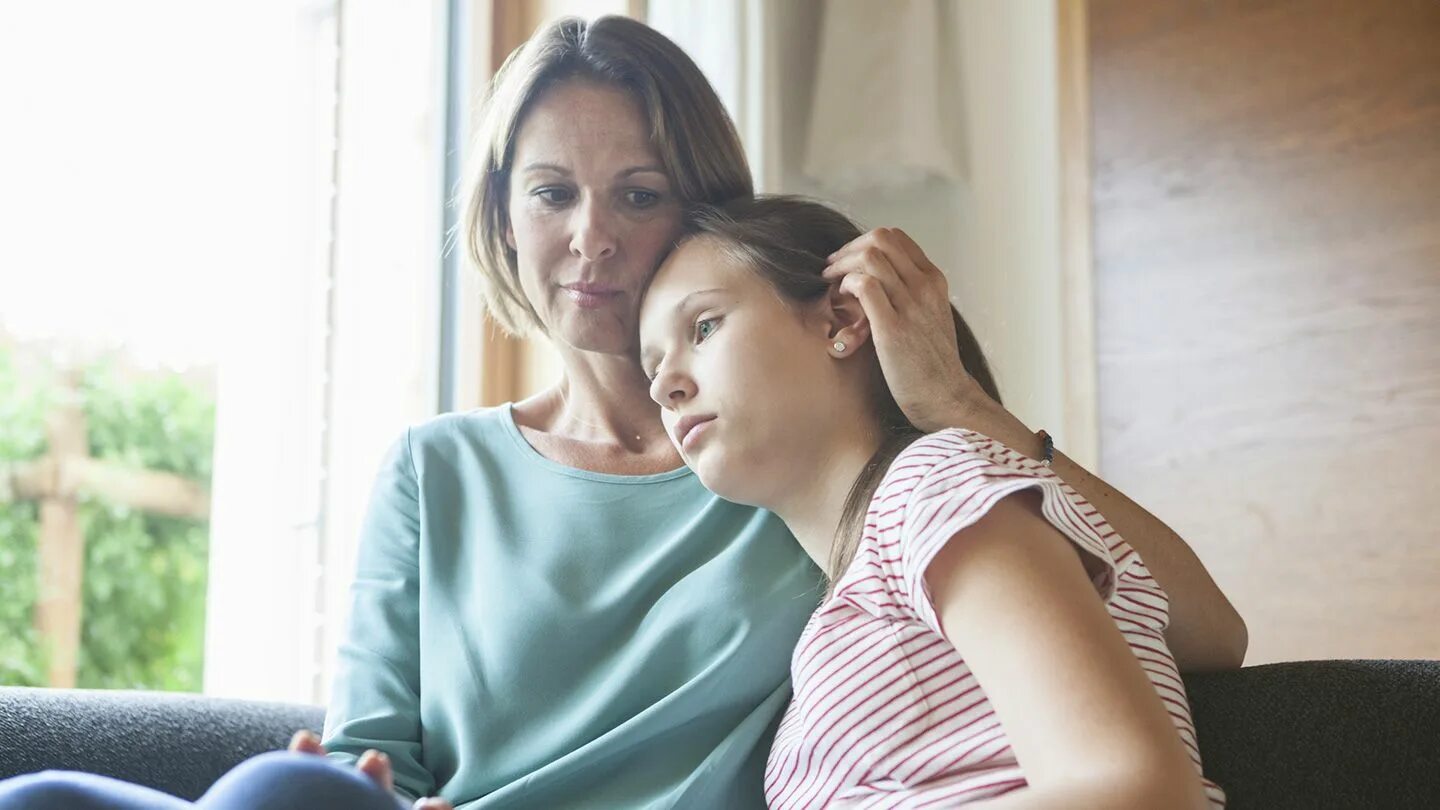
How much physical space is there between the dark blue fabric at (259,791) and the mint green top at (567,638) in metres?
0.49

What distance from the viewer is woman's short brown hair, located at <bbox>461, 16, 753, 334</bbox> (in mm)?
1211

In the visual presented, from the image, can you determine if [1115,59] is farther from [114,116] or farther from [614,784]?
[114,116]

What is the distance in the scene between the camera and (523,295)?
4.44ft

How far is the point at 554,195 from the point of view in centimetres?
122

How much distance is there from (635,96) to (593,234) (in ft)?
0.50

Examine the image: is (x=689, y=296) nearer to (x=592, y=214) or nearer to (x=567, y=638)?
(x=592, y=214)

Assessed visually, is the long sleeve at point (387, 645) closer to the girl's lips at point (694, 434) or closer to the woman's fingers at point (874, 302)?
the girl's lips at point (694, 434)

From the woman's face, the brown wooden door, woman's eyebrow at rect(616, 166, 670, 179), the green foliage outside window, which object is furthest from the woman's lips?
the green foliage outside window

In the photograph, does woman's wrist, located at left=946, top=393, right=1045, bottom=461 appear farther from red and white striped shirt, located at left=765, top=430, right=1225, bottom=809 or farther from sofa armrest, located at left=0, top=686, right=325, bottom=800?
sofa armrest, located at left=0, top=686, right=325, bottom=800

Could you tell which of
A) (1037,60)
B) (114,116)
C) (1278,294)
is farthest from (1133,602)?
(114,116)

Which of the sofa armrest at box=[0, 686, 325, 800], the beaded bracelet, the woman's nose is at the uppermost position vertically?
the woman's nose

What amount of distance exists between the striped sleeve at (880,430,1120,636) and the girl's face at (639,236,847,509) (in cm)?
12

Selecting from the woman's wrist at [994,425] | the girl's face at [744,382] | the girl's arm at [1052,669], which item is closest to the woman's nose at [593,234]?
the girl's face at [744,382]

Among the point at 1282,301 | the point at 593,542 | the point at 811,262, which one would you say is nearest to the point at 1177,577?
the point at 811,262
